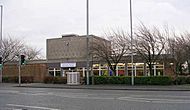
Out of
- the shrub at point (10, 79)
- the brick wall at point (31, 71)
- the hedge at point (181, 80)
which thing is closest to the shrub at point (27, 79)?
the brick wall at point (31, 71)

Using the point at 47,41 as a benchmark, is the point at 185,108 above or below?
below

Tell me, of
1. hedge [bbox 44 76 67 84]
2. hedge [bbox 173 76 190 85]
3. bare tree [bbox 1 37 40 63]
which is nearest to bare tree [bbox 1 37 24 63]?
bare tree [bbox 1 37 40 63]

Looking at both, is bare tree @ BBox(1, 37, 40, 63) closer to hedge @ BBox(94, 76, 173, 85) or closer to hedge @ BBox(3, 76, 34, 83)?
hedge @ BBox(3, 76, 34, 83)

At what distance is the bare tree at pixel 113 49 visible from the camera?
41.9 metres

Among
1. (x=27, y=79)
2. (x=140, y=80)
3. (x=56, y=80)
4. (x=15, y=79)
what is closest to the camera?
(x=140, y=80)

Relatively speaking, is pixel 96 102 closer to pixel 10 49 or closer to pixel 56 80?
pixel 56 80

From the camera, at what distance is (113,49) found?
139 feet

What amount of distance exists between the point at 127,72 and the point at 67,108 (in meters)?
43.6

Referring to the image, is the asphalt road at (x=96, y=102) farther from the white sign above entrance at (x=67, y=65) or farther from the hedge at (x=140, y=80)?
the white sign above entrance at (x=67, y=65)

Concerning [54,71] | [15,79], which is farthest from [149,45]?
[54,71]

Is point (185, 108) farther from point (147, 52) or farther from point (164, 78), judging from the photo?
point (147, 52)

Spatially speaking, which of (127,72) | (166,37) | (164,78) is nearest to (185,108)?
(164,78)

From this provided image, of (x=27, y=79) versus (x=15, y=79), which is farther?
(x=15, y=79)

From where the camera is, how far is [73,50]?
229 ft
